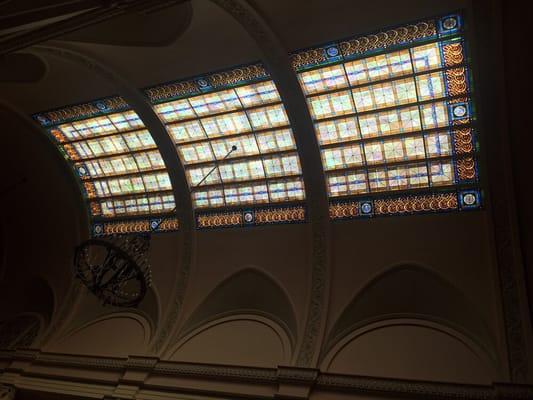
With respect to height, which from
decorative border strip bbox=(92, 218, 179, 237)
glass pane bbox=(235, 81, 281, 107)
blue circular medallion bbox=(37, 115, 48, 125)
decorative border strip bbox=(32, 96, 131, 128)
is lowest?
decorative border strip bbox=(92, 218, 179, 237)

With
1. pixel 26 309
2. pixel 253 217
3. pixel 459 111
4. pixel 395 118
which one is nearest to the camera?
pixel 459 111

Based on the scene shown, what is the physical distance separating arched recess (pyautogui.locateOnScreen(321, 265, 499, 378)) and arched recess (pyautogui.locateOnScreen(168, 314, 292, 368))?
42.1 inches

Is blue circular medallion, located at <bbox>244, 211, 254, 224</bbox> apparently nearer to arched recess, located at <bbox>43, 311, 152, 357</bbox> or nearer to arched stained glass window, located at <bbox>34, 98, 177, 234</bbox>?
arched stained glass window, located at <bbox>34, 98, 177, 234</bbox>

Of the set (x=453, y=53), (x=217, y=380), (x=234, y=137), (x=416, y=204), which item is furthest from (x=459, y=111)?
(x=217, y=380)

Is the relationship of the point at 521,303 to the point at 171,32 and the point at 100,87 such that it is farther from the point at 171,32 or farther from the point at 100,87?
the point at 100,87

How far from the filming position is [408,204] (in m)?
9.09

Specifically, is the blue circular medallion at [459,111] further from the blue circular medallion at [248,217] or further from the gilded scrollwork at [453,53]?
the blue circular medallion at [248,217]

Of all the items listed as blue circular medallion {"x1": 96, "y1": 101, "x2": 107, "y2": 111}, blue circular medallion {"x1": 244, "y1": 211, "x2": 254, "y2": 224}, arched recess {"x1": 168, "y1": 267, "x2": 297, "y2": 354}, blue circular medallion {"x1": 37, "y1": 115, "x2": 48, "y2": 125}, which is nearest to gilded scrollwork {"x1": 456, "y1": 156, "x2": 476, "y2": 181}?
arched recess {"x1": 168, "y1": 267, "x2": 297, "y2": 354}

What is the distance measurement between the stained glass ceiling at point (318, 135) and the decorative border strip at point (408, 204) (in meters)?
0.02

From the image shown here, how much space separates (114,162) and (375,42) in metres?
7.18

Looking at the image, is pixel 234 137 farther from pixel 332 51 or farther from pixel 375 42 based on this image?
pixel 375 42

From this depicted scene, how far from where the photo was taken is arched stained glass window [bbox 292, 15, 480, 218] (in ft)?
25.3

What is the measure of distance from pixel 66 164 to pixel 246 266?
5.65m

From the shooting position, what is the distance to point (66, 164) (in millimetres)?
11938
